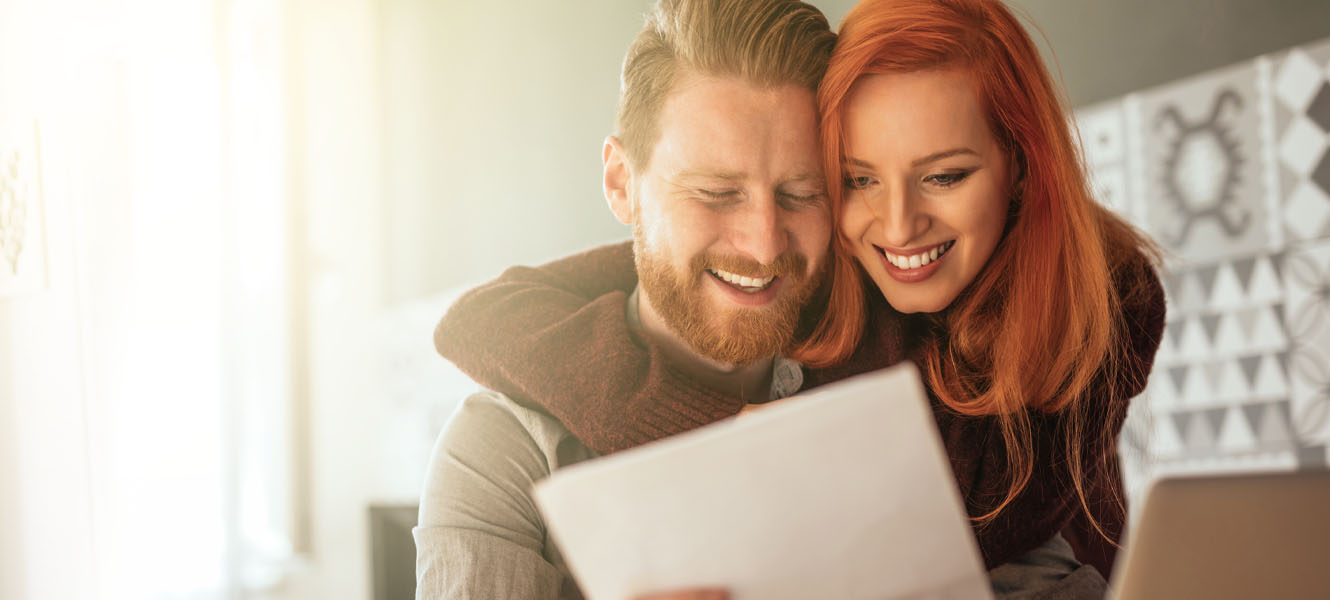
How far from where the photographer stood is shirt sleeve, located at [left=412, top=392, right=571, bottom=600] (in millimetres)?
1203

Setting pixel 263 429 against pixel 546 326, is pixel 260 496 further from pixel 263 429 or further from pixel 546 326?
pixel 546 326

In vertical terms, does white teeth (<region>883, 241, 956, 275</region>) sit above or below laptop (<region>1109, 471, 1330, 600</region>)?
above

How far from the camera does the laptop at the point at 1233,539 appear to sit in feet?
2.28

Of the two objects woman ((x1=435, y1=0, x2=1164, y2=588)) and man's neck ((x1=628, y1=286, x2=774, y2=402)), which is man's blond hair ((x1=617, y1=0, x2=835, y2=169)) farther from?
man's neck ((x1=628, y1=286, x2=774, y2=402))

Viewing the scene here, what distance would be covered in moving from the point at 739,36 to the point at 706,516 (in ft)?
2.11

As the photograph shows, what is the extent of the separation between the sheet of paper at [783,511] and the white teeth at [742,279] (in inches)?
18.7

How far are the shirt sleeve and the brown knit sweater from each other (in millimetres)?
53

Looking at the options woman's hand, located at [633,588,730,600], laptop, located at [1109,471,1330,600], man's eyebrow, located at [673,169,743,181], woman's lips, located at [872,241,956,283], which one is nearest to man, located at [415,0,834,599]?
man's eyebrow, located at [673,169,743,181]

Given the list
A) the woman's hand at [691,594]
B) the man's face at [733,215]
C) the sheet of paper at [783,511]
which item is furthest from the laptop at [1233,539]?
the man's face at [733,215]

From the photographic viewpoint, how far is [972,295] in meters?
1.23

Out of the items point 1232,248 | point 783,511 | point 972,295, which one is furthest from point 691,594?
point 1232,248

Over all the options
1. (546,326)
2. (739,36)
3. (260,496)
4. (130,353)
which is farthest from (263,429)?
(739,36)

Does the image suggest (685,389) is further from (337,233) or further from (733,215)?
(337,233)

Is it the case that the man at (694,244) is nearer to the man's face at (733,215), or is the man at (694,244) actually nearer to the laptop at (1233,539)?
the man's face at (733,215)
